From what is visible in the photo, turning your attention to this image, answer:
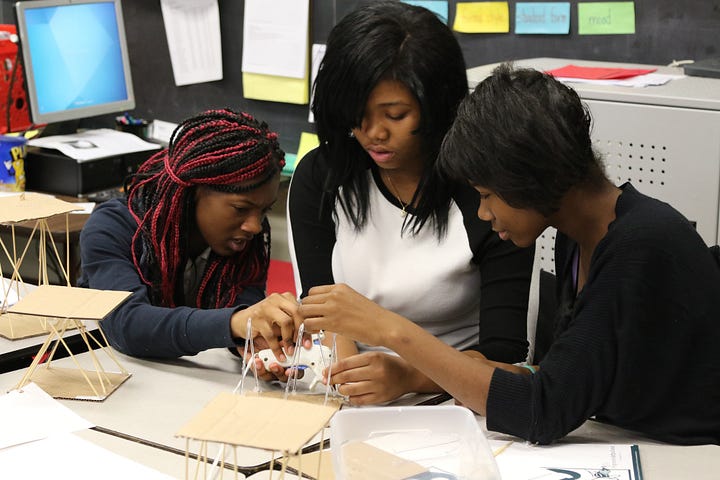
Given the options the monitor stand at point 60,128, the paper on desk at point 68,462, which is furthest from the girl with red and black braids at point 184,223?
the monitor stand at point 60,128

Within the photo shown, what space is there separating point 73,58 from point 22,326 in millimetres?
1500

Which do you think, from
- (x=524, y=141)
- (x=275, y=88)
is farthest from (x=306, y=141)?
(x=524, y=141)

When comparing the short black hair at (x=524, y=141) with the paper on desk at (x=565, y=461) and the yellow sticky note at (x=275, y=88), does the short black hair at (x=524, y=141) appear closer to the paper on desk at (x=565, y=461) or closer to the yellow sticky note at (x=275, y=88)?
the paper on desk at (x=565, y=461)

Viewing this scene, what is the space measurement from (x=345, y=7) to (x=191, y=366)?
5.34ft

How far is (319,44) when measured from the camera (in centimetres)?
300

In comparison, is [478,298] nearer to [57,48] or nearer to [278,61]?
[278,61]

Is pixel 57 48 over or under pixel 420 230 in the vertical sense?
over

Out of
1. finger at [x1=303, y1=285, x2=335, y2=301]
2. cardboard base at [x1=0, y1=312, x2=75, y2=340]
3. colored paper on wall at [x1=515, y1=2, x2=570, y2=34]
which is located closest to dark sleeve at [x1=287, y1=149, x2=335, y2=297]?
finger at [x1=303, y1=285, x2=335, y2=301]

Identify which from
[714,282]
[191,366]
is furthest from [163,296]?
[714,282]

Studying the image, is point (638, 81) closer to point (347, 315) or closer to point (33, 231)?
point (347, 315)

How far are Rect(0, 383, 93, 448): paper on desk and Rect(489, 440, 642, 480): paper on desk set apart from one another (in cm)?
61

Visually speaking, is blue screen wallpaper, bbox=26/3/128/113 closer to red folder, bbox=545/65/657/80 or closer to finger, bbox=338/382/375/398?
red folder, bbox=545/65/657/80

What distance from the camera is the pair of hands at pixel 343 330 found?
4.57 ft

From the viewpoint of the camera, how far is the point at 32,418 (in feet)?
4.43
